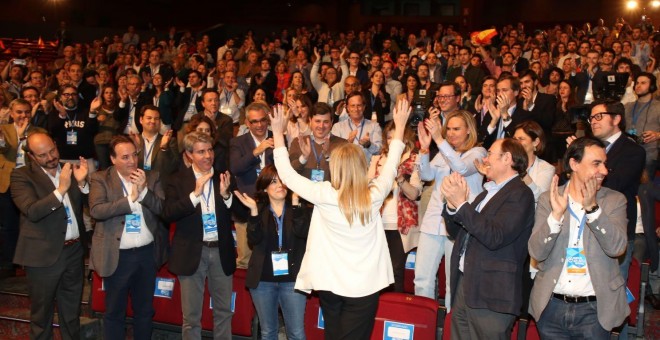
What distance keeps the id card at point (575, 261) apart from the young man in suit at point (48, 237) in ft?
10.6

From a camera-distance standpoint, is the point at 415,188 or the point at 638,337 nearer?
the point at 638,337

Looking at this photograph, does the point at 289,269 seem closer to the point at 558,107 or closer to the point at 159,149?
the point at 159,149

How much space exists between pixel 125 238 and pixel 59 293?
0.68 m

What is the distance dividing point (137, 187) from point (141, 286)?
721 millimetres

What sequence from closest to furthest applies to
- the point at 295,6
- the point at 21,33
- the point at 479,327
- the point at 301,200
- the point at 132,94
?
1. the point at 479,327
2. the point at 301,200
3. the point at 132,94
4. the point at 21,33
5. the point at 295,6

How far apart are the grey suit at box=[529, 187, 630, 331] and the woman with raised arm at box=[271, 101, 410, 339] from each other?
82cm

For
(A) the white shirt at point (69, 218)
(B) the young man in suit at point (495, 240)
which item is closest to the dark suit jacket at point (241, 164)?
(A) the white shirt at point (69, 218)

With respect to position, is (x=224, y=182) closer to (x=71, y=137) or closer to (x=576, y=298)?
(x=576, y=298)

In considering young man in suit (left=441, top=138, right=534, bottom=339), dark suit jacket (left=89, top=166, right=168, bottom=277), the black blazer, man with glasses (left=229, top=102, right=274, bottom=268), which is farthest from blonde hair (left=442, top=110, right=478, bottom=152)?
dark suit jacket (left=89, top=166, right=168, bottom=277)

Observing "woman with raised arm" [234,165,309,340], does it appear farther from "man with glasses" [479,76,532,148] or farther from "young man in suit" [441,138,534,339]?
"man with glasses" [479,76,532,148]

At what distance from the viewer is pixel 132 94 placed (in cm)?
801

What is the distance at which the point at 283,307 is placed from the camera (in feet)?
14.0

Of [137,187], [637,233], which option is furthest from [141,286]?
[637,233]

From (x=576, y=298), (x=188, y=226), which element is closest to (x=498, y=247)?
(x=576, y=298)
